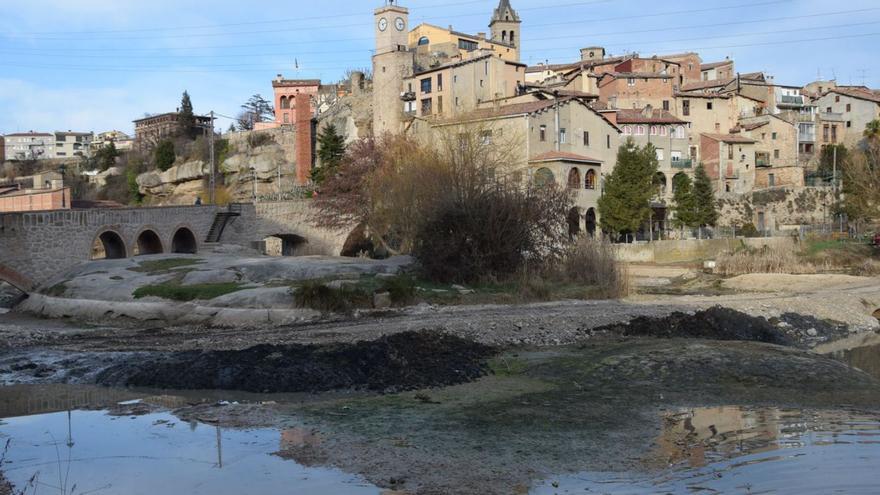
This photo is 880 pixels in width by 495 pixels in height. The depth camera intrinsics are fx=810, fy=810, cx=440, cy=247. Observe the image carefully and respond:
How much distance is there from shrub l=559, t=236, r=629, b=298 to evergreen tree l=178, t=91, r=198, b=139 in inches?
2835

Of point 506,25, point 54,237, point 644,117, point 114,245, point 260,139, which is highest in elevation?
point 506,25

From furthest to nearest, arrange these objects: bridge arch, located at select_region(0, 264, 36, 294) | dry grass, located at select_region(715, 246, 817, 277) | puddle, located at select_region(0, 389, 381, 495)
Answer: dry grass, located at select_region(715, 246, 817, 277) < bridge arch, located at select_region(0, 264, 36, 294) < puddle, located at select_region(0, 389, 381, 495)

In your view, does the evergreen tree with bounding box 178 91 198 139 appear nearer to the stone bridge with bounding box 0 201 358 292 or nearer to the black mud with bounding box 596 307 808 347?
the stone bridge with bounding box 0 201 358 292

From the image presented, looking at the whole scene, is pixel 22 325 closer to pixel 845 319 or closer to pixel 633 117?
pixel 845 319

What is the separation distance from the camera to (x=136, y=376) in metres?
16.3

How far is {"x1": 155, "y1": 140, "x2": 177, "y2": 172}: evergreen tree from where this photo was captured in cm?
8650

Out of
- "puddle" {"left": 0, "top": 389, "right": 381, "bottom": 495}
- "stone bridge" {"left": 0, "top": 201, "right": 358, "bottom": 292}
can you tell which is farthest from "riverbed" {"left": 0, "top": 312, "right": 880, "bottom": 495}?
"stone bridge" {"left": 0, "top": 201, "right": 358, "bottom": 292}

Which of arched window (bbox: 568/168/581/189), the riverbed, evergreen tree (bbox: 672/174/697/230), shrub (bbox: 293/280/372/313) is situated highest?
arched window (bbox: 568/168/581/189)

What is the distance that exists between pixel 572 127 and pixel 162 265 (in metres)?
34.7

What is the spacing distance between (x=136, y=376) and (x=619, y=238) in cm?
4697

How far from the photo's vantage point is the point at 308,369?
16062 mm

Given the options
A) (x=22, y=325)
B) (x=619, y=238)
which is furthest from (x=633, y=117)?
(x=22, y=325)

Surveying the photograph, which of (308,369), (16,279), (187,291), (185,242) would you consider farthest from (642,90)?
(308,369)

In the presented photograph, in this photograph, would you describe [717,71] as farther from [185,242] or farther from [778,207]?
[185,242]
